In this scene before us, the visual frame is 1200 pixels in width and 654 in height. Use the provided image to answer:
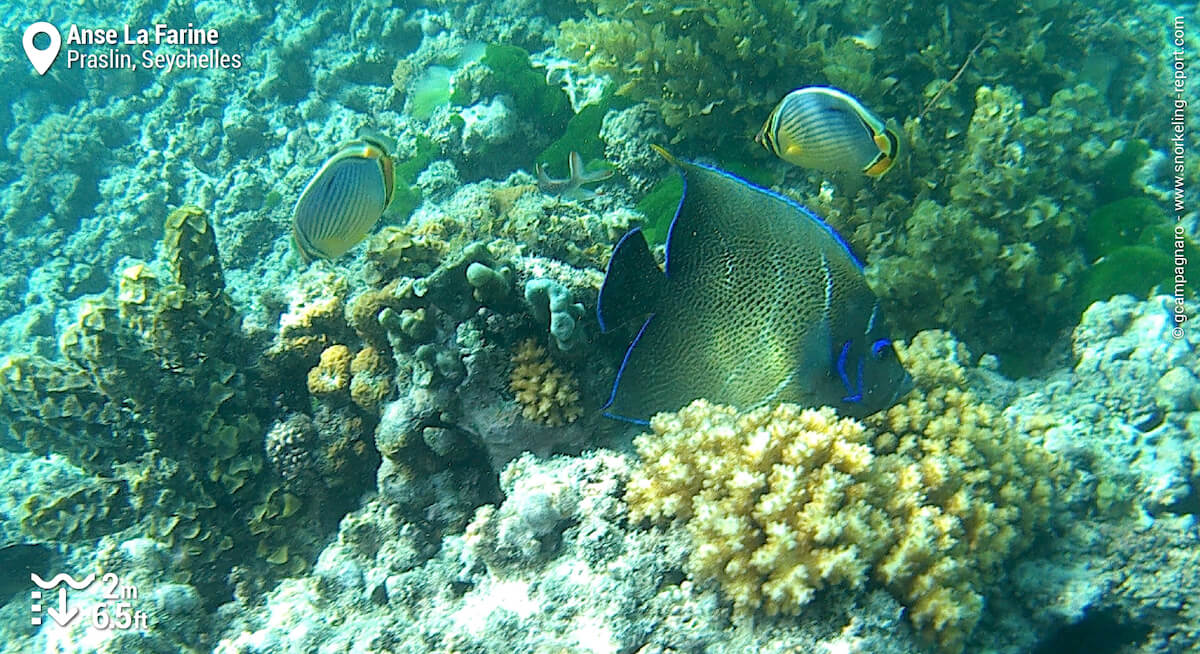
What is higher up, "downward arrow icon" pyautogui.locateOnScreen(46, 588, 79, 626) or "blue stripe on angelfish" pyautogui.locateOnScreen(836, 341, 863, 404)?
"downward arrow icon" pyautogui.locateOnScreen(46, 588, 79, 626)

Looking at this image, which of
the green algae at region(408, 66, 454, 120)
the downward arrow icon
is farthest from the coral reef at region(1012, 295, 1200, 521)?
the green algae at region(408, 66, 454, 120)

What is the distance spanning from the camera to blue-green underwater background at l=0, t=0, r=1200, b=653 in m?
2.50

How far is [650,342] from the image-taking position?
238 centimetres

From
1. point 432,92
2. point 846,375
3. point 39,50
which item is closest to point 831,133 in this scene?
point 846,375

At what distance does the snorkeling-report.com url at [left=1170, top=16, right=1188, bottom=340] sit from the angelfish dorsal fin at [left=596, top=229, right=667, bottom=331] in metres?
3.35

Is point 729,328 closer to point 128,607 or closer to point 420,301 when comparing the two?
point 420,301

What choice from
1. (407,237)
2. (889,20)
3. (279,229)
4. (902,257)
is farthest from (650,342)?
(279,229)

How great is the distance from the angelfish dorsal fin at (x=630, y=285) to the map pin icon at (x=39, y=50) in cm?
991

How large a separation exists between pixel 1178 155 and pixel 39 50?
15.6 m

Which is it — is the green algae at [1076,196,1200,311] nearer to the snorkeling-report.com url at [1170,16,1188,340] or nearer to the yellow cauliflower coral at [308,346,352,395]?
the snorkeling-report.com url at [1170,16,1188,340]

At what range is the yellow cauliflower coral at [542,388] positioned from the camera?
2.92 meters

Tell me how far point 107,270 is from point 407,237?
882 centimetres

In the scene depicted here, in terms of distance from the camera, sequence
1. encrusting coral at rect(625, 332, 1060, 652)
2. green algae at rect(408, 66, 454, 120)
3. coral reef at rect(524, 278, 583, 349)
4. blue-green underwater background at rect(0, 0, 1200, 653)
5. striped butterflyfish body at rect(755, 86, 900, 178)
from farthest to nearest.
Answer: green algae at rect(408, 66, 454, 120), striped butterflyfish body at rect(755, 86, 900, 178), coral reef at rect(524, 278, 583, 349), blue-green underwater background at rect(0, 0, 1200, 653), encrusting coral at rect(625, 332, 1060, 652)

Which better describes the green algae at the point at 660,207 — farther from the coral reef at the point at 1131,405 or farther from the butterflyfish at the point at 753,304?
the coral reef at the point at 1131,405
